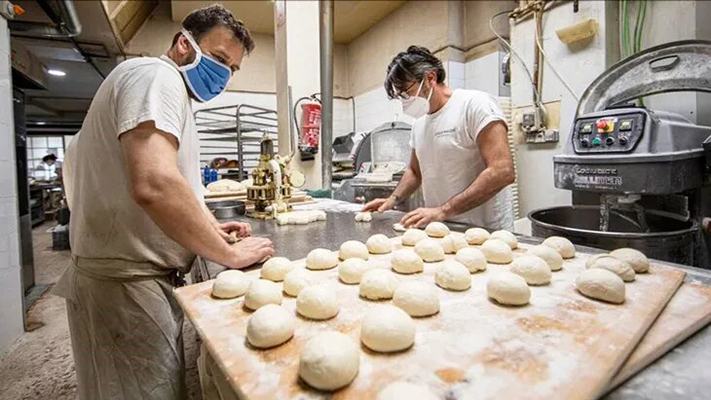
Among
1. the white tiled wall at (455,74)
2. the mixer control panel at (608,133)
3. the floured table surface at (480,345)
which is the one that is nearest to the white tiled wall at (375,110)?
the white tiled wall at (455,74)

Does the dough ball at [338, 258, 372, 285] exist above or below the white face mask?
below

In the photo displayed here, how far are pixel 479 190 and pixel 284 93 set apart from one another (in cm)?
240

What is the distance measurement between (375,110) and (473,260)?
16.8 ft

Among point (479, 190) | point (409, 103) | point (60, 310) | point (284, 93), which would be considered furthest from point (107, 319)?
point (60, 310)

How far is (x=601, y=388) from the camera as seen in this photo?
0.52 metres

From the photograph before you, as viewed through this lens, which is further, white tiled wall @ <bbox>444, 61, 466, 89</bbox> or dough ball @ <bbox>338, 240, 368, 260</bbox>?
white tiled wall @ <bbox>444, 61, 466, 89</bbox>

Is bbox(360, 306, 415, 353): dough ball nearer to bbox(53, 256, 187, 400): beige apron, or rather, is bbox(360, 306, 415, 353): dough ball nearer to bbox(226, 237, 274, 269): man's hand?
bbox(226, 237, 274, 269): man's hand

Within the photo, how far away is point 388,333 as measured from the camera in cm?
66

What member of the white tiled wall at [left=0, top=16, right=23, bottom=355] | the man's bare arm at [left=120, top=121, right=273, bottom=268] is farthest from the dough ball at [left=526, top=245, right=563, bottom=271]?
the white tiled wall at [left=0, top=16, right=23, bottom=355]

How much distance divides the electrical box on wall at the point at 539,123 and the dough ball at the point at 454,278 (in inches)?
84.8

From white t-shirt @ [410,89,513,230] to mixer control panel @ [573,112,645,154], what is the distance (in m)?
0.37

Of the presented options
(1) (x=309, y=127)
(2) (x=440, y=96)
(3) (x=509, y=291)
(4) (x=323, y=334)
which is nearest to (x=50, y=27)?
(1) (x=309, y=127)

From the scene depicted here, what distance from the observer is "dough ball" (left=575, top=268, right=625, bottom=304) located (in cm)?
81

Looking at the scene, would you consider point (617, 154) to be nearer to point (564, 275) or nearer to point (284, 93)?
point (564, 275)
